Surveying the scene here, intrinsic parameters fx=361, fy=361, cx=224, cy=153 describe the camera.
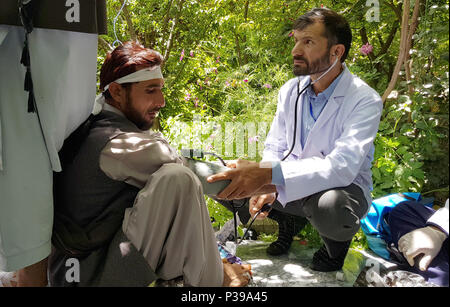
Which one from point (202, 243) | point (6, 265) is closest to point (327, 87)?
point (202, 243)

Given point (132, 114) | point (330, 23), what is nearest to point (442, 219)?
point (330, 23)

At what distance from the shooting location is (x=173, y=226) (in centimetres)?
144

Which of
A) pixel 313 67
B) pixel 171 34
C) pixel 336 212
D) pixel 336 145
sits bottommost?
pixel 336 212

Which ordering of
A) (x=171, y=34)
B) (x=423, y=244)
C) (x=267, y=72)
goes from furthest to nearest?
(x=171, y=34) < (x=267, y=72) < (x=423, y=244)

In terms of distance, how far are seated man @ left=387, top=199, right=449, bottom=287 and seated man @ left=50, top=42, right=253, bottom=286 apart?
87cm

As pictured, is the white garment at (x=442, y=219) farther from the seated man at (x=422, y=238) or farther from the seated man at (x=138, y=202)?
the seated man at (x=138, y=202)

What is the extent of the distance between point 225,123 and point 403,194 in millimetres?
1460

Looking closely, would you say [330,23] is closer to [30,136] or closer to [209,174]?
[209,174]

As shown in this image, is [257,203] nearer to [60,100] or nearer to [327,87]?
[327,87]

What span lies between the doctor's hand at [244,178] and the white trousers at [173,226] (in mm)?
259

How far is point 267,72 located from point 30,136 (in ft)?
7.32

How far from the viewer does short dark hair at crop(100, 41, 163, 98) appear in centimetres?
167

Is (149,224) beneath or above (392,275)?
above

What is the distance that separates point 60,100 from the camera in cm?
134
